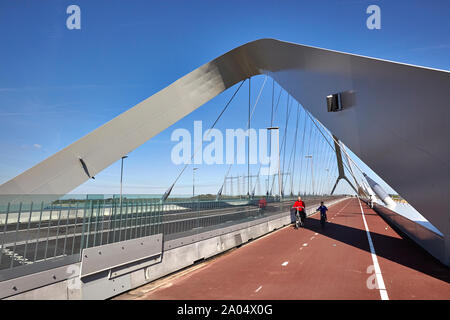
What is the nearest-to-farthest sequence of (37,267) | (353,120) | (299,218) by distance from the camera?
(37,267), (353,120), (299,218)

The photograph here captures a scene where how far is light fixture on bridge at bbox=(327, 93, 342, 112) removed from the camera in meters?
9.46

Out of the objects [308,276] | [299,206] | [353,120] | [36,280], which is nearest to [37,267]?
[36,280]

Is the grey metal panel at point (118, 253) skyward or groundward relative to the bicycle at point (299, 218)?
skyward

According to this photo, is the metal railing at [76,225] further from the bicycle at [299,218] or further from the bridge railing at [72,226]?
the bicycle at [299,218]

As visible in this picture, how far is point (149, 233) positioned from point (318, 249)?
6.31 metres

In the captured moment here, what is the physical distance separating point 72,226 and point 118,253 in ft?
3.35

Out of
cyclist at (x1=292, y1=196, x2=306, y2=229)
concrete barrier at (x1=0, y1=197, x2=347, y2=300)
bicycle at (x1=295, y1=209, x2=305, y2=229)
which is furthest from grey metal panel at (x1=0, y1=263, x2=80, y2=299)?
bicycle at (x1=295, y1=209, x2=305, y2=229)

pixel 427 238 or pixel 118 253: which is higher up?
pixel 118 253

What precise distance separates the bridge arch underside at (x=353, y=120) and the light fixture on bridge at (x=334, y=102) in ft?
0.74

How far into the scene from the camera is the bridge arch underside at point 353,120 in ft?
19.4

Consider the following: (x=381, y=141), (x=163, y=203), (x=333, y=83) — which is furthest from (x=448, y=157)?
(x=163, y=203)

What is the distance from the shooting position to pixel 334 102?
971 centimetres

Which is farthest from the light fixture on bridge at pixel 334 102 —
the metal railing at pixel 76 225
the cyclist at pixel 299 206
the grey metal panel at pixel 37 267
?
the grey metal panel at pixel 37 267

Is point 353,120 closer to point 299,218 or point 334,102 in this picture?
point 334,102
